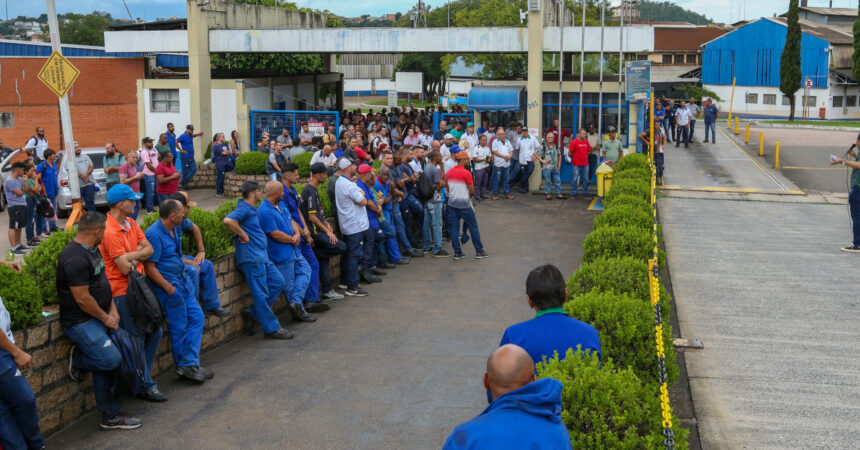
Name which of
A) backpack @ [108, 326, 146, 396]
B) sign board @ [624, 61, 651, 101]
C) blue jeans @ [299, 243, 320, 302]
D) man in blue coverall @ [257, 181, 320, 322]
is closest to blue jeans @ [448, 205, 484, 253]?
blue jeans @ [299, 243, 320, 302]

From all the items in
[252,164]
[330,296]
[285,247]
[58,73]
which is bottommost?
[330,296]

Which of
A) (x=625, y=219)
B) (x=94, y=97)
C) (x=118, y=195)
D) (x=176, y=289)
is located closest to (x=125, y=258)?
(x=118, y=195)

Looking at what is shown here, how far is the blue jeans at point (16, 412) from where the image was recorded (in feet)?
19.4

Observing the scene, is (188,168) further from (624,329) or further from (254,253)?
(624,329)

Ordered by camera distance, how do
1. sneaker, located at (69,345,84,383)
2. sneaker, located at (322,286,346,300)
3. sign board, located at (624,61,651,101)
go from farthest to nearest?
1. sign board, located at (624,61,651,101)
2. sneaker, located at (322,286,346,300)
3. sneaker, located at (69,345,84,383)

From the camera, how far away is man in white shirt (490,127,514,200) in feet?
70.4

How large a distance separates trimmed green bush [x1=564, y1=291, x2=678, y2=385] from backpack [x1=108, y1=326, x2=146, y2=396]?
3.72 m

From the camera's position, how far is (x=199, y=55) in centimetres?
2631

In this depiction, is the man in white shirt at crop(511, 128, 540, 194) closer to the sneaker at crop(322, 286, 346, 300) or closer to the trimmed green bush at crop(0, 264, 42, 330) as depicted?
the sneaker at crop(322, 286, 346, 300)

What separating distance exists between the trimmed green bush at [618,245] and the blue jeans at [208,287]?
13.6 ft

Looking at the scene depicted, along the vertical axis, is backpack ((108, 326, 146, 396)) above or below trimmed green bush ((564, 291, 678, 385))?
below

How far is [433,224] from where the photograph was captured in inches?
587

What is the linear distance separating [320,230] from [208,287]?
2673 millimetres


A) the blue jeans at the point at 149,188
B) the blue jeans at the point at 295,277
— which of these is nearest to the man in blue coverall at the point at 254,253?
the blue jeans at the point at 295,277
